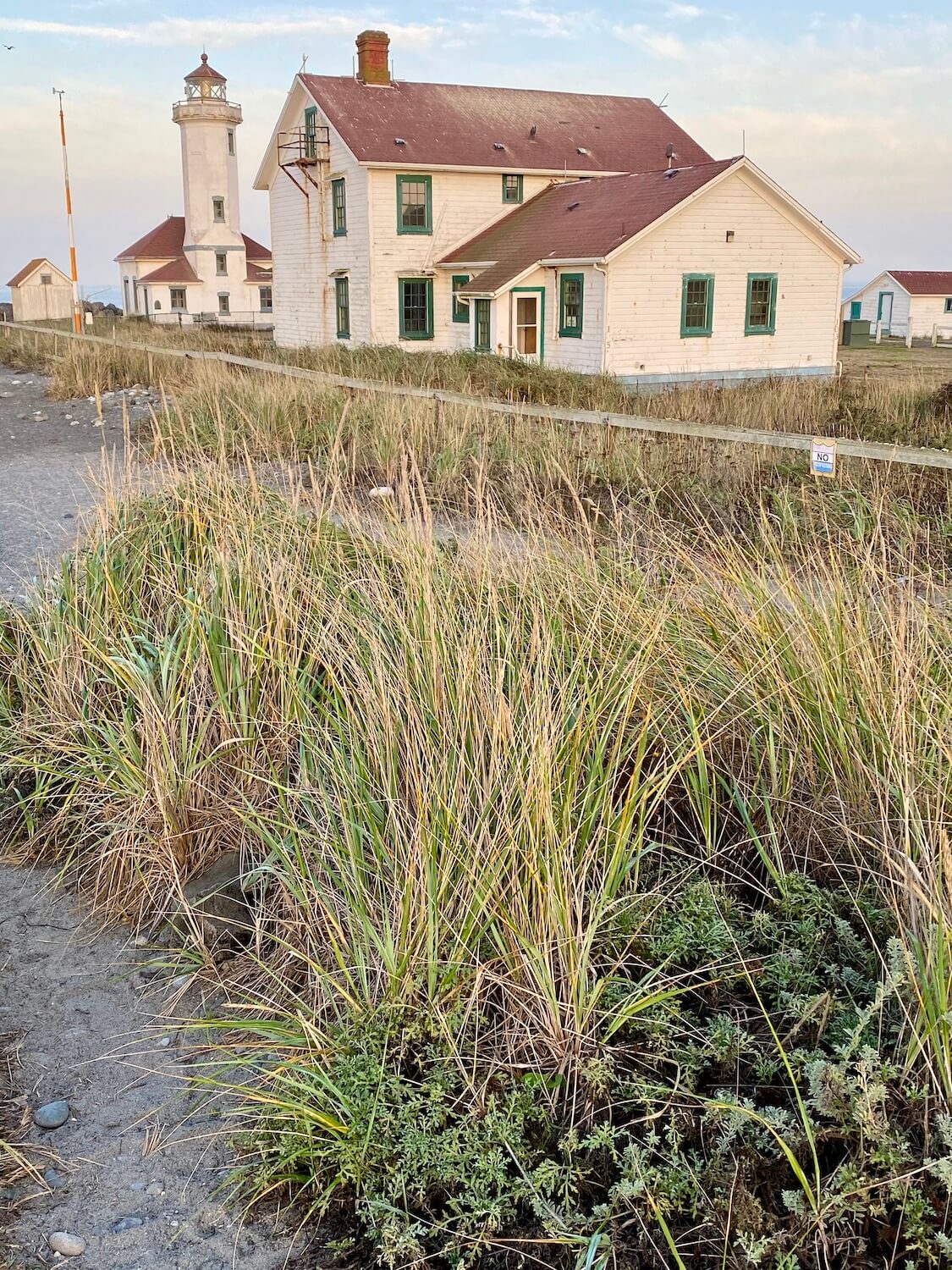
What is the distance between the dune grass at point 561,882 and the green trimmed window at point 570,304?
62.4ft

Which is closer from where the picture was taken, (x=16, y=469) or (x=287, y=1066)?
(x=287, y=1066)

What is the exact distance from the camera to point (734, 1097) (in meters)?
2.21

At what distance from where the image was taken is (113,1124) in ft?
8.70

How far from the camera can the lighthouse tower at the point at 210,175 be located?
163 ft

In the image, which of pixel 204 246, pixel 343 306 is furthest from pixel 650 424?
pixel 204 246

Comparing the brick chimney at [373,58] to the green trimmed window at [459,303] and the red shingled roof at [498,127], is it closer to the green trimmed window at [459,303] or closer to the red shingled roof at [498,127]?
the red shingled roof at [498,127]

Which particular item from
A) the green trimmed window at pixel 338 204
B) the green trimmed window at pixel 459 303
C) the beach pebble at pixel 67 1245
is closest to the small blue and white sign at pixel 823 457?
the beach pebble at pixel 67 1245

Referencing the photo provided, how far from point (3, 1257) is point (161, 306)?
55969 millimetres

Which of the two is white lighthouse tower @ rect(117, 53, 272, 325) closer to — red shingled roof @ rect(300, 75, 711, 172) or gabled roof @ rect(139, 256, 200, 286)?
gabled roof @ rect(139, 256, 200, 286)

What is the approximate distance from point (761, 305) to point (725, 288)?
1.07 m

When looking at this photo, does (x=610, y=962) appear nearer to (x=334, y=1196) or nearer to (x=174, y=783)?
(x=334, y=1196)

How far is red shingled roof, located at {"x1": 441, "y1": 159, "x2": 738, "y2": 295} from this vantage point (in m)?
21.8

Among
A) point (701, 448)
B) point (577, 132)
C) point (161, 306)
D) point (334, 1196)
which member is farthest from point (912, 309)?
point (334, 1196)

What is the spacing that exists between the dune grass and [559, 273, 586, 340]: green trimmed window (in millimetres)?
19023
